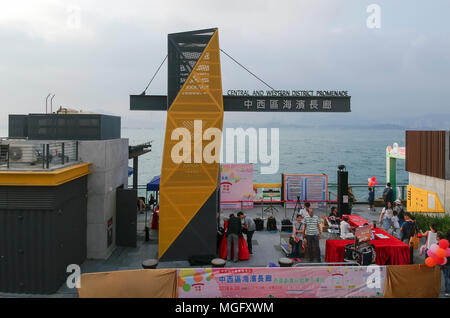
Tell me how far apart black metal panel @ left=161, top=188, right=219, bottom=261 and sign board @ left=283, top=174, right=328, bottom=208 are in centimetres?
969

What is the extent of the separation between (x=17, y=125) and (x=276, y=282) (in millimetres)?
14793

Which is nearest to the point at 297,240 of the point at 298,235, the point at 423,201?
the point at 298,235

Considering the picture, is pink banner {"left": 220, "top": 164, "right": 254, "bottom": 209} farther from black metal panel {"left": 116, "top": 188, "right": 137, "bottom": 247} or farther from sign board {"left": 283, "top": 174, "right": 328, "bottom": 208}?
black metal panel {"left": 116, "top": 188, "right": 137, "bottom": 247}

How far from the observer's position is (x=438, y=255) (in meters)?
8.62

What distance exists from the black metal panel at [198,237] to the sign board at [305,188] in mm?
9693

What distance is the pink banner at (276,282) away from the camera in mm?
8039

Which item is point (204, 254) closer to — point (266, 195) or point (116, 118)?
point (116, 118)

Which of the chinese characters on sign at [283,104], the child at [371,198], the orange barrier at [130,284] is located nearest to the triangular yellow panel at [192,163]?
the chinese characters on sign at [283,104]

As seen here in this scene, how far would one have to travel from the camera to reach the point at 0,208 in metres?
9.20

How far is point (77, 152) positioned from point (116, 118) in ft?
9.78

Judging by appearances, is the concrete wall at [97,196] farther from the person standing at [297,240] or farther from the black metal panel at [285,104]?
the person standing at [297,240]

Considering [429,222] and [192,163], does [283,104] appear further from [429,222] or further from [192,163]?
[429,222]

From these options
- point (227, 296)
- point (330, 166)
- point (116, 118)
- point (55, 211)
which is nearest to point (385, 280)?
point (227, 296)

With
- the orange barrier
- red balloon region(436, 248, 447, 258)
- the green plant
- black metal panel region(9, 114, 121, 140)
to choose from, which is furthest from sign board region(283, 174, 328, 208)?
the orange barrier
